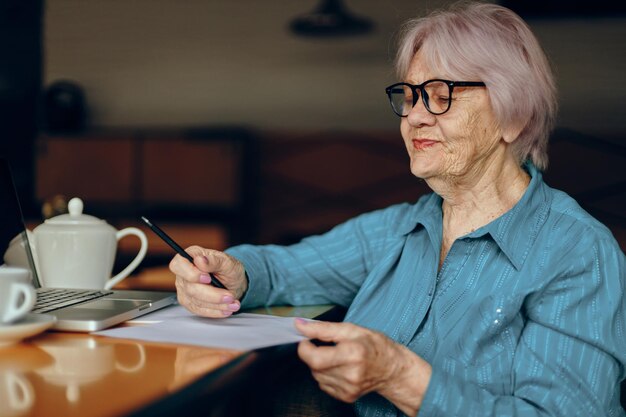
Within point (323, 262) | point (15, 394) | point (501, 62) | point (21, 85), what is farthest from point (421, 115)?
point (21, 85)

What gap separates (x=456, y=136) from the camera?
4.63 feet

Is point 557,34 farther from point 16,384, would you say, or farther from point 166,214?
point 16,384

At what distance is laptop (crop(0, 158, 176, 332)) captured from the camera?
1.08 m

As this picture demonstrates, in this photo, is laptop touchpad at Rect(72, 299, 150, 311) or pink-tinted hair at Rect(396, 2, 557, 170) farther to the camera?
pink-tinted hair at Rect(396, 2, 557, 170)

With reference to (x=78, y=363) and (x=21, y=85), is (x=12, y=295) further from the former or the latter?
(x=21, y=85)

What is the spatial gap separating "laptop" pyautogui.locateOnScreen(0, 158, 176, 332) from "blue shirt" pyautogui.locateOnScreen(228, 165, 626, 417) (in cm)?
23

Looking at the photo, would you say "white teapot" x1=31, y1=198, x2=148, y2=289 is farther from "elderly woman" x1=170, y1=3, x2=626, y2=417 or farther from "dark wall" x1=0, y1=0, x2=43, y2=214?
"dark wall" x1=0, y1=0, x2=43, y2=214

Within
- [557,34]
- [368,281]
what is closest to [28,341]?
[368,281]

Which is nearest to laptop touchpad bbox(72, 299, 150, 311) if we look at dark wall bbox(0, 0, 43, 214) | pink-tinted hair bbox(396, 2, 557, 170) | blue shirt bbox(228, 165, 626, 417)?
blue shirt bbox(228, 165, 626, 417)

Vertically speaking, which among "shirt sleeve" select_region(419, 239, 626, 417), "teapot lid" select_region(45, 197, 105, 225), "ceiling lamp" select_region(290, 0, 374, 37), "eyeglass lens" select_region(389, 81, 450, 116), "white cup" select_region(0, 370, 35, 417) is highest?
"ceiling lamp" select_region(290, 0, 374, 37)

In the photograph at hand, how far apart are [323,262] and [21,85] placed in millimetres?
3616

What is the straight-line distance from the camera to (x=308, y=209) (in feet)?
13.5

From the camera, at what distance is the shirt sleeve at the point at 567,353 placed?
110cm

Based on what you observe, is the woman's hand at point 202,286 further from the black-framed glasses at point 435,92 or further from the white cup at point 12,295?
the black-framed glasses at point 435,92
